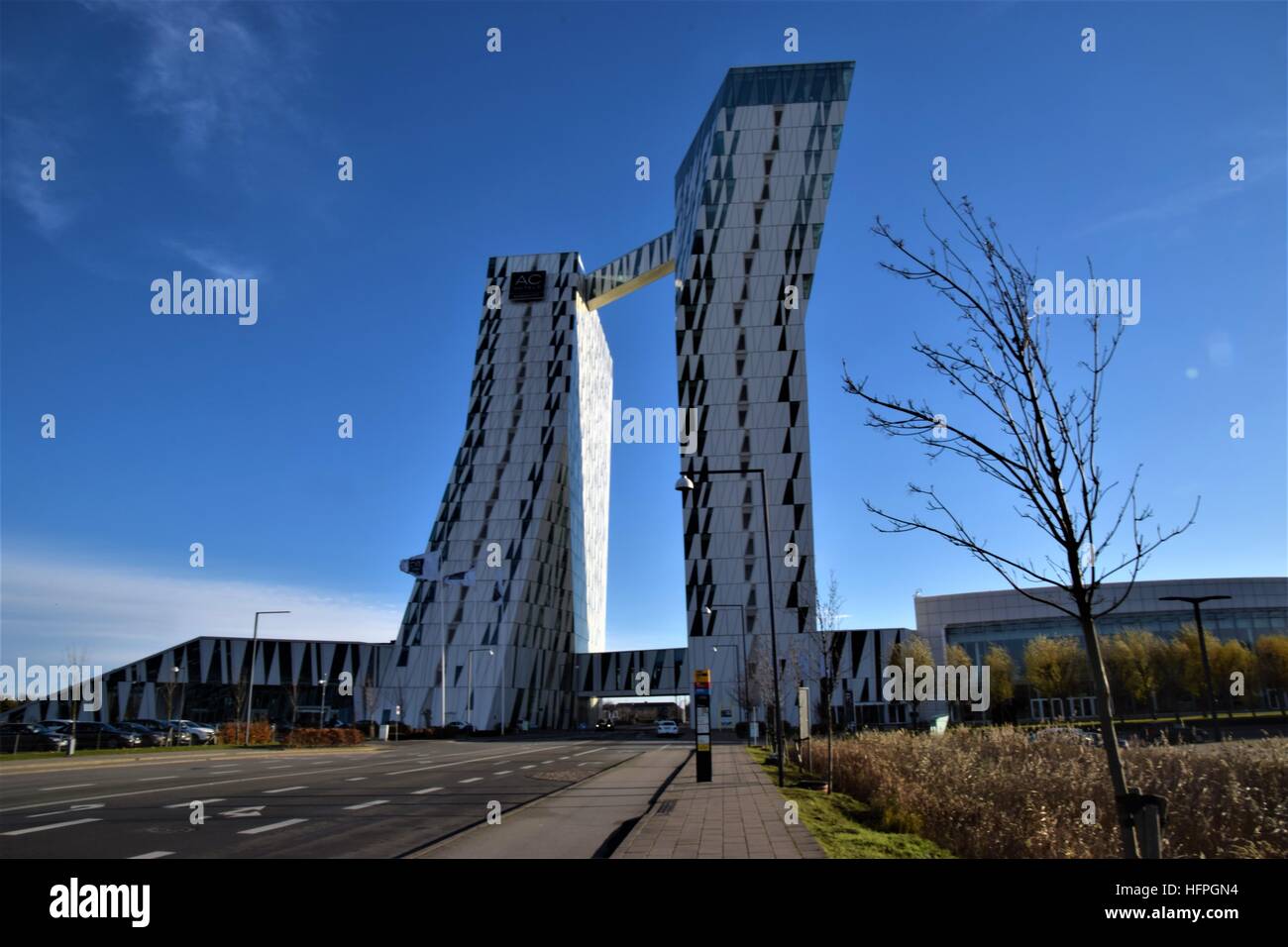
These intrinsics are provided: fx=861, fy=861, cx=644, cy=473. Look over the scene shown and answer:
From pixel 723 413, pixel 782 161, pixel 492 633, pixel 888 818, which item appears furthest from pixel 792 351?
pixel 888 818

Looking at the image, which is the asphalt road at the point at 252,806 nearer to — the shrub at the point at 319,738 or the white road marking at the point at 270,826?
the white road marking at the point at 270,826

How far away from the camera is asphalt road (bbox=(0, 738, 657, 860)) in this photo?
413 inches

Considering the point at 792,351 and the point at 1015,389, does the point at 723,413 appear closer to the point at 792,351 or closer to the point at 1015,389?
the point at 792,351

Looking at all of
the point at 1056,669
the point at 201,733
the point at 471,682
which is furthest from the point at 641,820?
the point at 471,682

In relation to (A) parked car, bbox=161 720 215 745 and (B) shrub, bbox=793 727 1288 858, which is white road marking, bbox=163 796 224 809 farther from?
(A) parked car, bbox=161 720 215 745

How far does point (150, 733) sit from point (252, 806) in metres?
40.6

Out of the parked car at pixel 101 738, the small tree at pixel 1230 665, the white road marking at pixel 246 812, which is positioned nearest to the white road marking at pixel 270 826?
the white road marking at pixel 246 812

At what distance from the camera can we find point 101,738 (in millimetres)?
44094

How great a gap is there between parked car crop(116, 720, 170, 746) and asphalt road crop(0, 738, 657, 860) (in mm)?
21168

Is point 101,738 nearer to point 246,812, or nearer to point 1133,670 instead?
point 246,812

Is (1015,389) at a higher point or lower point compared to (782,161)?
lower

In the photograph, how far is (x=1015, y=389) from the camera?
6652mm

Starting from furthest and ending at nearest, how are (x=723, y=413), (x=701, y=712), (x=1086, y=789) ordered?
(x=723, y=413)
(x=701, y=712)
(x=1086, y=789)
